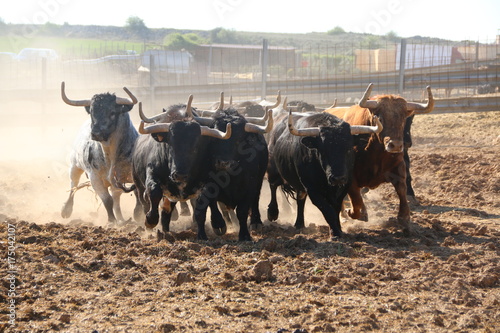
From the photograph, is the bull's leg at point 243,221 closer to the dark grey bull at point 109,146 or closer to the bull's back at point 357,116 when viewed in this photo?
the bull's back at point 357,116

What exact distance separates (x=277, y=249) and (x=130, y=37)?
6218 cm

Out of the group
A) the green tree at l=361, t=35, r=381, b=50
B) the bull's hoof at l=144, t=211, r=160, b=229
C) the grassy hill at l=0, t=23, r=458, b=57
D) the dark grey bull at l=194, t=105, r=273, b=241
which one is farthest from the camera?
the grassy hill at l=0, t=23, r=458, b=57

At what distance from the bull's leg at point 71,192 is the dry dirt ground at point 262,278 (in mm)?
1100

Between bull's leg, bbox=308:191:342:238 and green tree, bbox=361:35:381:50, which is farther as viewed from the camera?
green tree, bbox=361:35:381:50

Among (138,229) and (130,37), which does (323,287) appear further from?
(130,37)

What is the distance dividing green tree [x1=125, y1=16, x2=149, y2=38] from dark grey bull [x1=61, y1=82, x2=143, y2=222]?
2353 inches

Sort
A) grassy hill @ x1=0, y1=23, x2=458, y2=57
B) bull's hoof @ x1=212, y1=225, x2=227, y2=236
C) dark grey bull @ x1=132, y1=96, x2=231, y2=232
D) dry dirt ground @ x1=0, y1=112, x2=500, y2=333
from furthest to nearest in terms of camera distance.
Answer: grassy hill @ x1=0, y1=23, x2=458, y2=57 → bull's hoof @ x1=212, y1=225, x2=227, y2=236 → dark grey bull @ x1=132, y1=96, x2=231, y2=232 → dry dirt ground @ x1=0, y1=112, x2=500, y2=333

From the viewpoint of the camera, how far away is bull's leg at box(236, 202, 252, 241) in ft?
26.3

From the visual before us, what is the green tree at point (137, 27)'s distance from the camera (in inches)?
2714

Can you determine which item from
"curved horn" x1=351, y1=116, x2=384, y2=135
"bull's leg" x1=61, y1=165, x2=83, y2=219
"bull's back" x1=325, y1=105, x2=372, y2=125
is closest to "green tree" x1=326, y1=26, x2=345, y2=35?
"bull's leg" x1=61, y1=165, x2=83, y2=219

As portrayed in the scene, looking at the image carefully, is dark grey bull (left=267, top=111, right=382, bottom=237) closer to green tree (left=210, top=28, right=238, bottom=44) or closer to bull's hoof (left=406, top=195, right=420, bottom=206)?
bull's hoof (left=406, top=195, right=420, bottom=206)

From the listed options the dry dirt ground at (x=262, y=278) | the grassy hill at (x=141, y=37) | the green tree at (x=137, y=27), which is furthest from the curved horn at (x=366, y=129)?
the green tree at (x=137, y=27)

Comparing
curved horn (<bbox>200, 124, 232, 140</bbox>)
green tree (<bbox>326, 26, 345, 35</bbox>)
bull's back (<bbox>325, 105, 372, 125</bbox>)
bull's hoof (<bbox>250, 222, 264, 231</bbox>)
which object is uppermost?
green tree (<bbox>326, 26, 345, 35</bbox>)

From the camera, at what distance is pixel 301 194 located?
9.22 m
